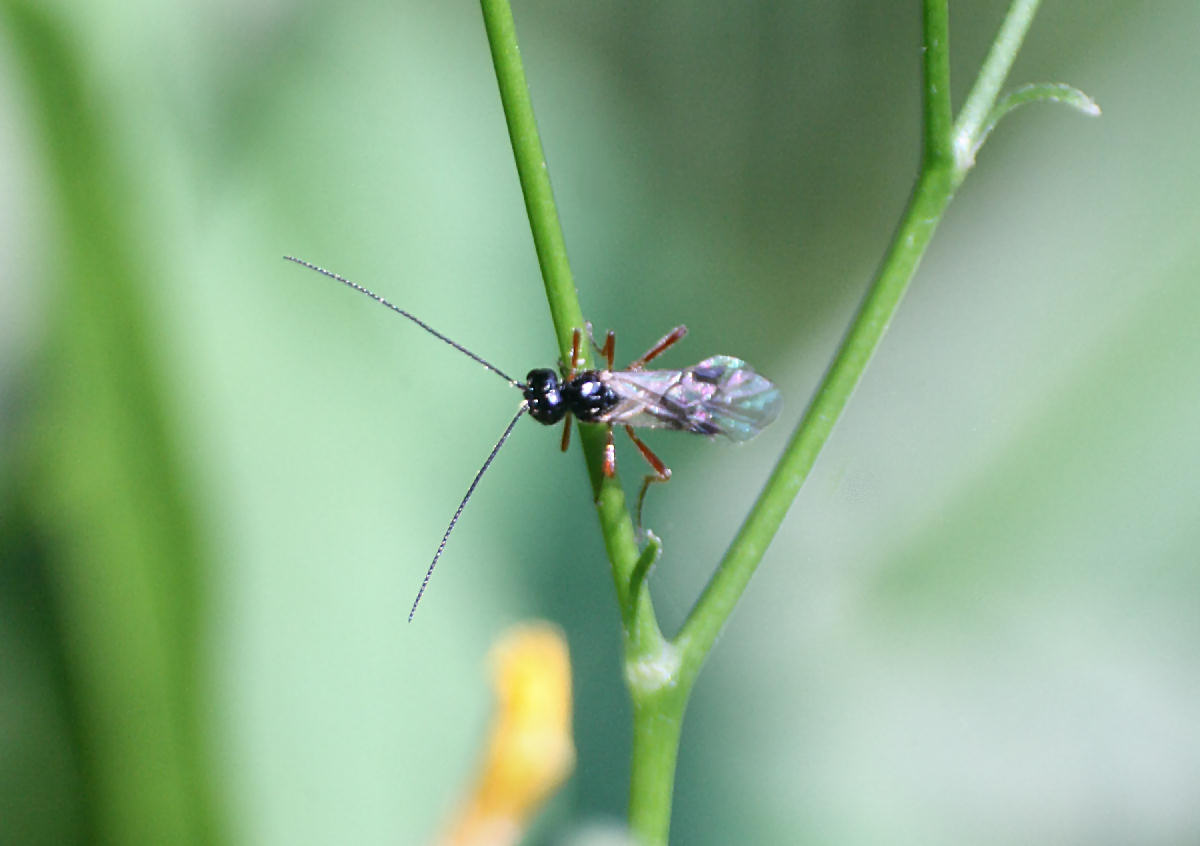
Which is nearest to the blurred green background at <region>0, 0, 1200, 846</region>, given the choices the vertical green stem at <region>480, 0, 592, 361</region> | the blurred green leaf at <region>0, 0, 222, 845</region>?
the blurred green leaf at <region>0, 0, 222, 845</region>

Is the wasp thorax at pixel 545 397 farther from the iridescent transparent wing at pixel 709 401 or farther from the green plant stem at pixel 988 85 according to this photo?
the green plant stem at pixel 988 85

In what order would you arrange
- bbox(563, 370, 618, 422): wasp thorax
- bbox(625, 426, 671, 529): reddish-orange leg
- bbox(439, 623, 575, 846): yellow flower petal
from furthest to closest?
bbox(625, 426, 671, 529): reddish-orange leg < bbox(563, 370, 618, 422): wasp thorax < bbox(439, 623, 575, 846): yellow flower petal

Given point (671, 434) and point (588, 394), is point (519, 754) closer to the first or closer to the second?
point (588, 394)

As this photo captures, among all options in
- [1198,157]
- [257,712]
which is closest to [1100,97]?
[1198,157]

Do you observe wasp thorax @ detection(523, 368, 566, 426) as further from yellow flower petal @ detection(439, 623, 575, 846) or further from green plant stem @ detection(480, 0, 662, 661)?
yellow flower petal @ detection(439, 623, 575, 846)

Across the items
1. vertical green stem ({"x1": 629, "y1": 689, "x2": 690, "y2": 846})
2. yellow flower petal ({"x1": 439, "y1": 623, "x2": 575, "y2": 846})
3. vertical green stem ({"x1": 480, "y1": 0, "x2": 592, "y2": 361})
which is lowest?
vertical green stem ({"x1": 629, "y1": 689, "x2": 690, "y2": 846})

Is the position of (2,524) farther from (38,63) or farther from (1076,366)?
(1076,366)
